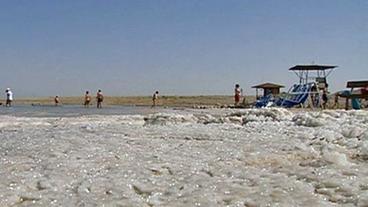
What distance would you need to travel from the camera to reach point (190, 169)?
6855mm

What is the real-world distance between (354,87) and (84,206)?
81.7 feet

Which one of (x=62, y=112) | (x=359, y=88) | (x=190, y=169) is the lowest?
(x=62, y=112)

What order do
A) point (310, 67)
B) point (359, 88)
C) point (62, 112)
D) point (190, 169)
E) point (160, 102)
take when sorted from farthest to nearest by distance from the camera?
1. point (160, 102)
2. point (310, 67)
3. point (62, 112)
4. point (359, 88)
5. point (190, 169)

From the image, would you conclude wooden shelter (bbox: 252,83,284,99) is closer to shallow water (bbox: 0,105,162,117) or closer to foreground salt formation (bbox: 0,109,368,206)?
shallow water (bbox: 0,105,162,117)

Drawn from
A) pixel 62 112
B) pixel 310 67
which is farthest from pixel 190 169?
pixel 310 67

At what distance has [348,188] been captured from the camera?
5.57m

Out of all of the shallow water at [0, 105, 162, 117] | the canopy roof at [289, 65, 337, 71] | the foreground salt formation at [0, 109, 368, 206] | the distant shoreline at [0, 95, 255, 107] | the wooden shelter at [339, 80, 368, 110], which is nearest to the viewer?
the foreground salt formation at [0, 109, 368, 206]

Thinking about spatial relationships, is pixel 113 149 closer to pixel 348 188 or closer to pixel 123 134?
pixel 123 134

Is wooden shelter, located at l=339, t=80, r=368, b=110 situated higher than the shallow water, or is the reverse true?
wooden shelter, located at l=339, t=80, r=368, b=110

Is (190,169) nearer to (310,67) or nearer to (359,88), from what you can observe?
(359,88)

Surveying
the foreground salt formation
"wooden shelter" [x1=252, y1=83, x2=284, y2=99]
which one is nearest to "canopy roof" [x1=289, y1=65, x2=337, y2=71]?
"wooden shelter" [x1=252, y1=83, x2=284, y2=99]

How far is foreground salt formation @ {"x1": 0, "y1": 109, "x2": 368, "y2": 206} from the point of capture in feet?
18.0

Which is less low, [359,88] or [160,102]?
[359,88]

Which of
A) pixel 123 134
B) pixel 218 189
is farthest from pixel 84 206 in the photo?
pixel 123 134
